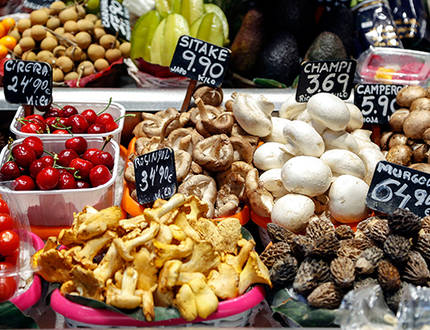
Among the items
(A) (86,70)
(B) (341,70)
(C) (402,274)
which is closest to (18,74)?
(A) (86,70)

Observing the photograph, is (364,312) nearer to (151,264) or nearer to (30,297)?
(151,264)

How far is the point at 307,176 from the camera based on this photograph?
1.67m

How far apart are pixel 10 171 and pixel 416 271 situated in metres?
1.36

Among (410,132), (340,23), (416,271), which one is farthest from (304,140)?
(340,23)

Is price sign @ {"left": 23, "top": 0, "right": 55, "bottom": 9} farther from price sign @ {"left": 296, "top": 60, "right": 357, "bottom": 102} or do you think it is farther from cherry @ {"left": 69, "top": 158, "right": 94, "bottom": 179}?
price sign @ {"left": 296, "top": 60, "right": 357, "bottom": 102}

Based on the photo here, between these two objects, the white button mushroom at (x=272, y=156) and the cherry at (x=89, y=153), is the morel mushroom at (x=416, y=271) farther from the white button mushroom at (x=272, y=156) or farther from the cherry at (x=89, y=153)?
the cherry at (x=89, y=153)

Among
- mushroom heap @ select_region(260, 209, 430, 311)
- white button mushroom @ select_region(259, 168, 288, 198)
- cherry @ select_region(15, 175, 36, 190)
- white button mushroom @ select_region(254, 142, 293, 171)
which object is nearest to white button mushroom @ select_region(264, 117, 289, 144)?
white button mushroom @ select_region(254, 142, 293, 171)

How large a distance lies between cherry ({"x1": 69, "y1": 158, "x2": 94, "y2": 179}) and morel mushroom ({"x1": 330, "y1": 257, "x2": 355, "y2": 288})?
0.91 m

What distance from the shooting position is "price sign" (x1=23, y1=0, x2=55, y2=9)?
3107 mm

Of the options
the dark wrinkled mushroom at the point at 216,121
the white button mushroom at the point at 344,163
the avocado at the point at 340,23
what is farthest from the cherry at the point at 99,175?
the avocado at the point at 340,23

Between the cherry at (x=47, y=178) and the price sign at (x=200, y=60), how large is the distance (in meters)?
0.70

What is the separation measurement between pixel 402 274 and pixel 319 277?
239 millimetres

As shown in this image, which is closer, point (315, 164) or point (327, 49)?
point (315, 164)

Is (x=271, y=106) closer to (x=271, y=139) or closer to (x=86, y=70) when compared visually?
(x=271, y=139)
